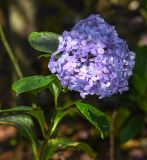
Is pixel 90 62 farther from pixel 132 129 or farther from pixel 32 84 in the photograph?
pixel 132 129

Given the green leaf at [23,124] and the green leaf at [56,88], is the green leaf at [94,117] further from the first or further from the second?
the green leaf at [23,124]

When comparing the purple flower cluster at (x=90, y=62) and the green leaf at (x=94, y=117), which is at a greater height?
the purple flower cluster at (x=90, y=62)

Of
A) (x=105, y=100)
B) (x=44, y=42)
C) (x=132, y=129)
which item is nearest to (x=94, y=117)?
(x=44, y=42)

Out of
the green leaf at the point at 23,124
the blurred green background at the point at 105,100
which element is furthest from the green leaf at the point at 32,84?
the blurred green background at the point at 105,100

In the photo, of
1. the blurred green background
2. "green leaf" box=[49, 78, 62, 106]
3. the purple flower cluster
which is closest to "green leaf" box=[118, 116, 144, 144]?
the blurred green background

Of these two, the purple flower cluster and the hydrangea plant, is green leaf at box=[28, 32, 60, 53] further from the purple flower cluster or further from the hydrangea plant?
the purple flower cluster
